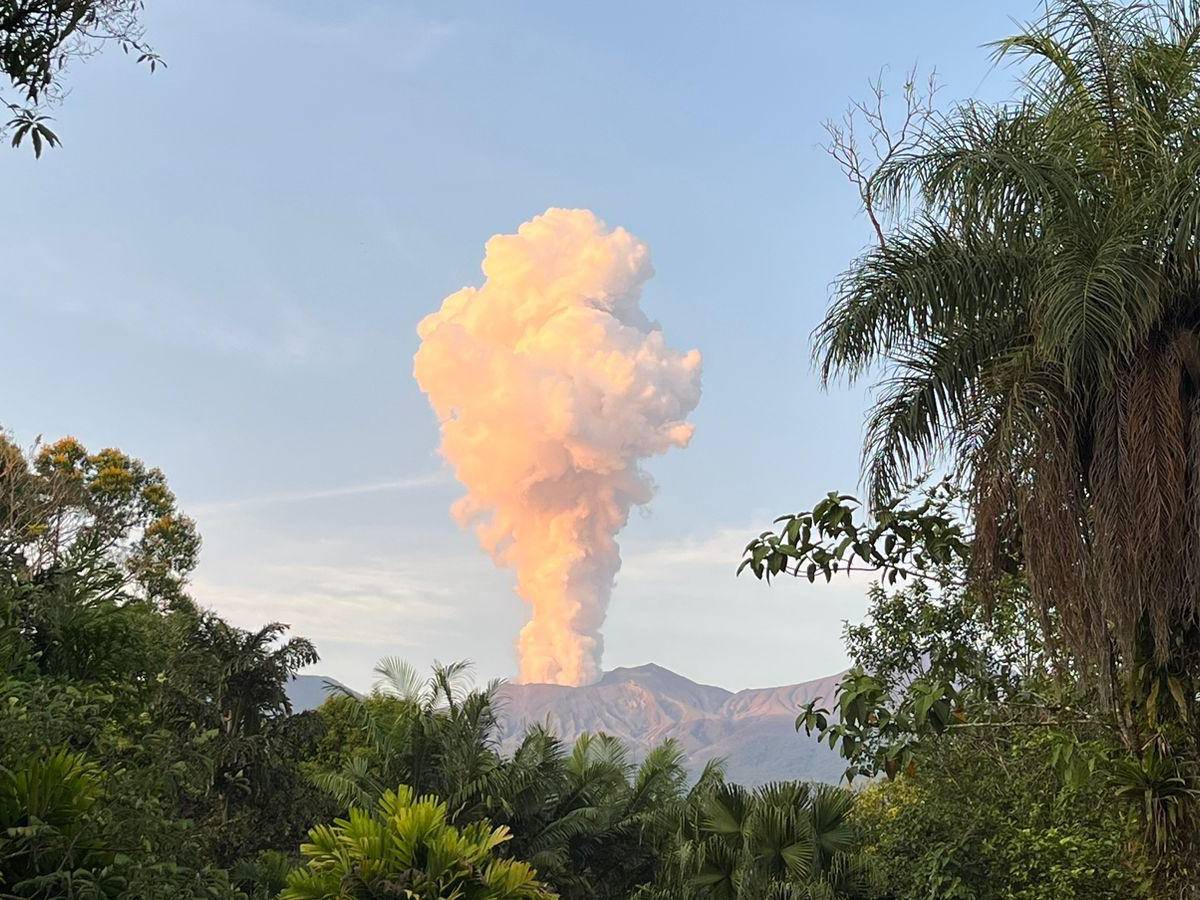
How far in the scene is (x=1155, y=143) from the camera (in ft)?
26.1

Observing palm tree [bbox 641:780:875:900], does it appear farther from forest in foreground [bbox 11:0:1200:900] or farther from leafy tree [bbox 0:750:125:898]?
leafy tree [bbox 0:750:125:898]

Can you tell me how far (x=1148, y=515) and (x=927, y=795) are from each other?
10.0 metres

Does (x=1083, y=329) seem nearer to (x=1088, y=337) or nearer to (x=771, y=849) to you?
(x=1088, y=337)

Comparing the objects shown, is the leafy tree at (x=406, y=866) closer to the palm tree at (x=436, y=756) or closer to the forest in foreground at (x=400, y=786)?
the forest in foreground at (x=400, y=786)

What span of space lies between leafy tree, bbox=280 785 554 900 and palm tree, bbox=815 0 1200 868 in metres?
4.76

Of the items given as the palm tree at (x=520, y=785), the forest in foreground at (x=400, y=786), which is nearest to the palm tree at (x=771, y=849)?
the forest in foreground at (x=400, y=786)

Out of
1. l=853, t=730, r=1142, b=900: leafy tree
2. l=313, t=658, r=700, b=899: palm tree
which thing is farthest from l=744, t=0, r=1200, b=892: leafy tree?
l=313, t=658, r=700, b=899: palm tree

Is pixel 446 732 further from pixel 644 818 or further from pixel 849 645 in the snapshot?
pixel 849 645

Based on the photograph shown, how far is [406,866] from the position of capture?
32.8 ft

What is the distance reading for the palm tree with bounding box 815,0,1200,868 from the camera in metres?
7.43

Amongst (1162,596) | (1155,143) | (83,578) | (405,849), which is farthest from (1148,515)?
(83,578)

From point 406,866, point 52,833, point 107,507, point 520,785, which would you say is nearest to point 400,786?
point 406,866

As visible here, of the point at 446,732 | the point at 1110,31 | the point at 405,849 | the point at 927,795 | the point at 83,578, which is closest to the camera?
the point at 1110,31

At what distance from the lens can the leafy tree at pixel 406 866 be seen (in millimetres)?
9844
